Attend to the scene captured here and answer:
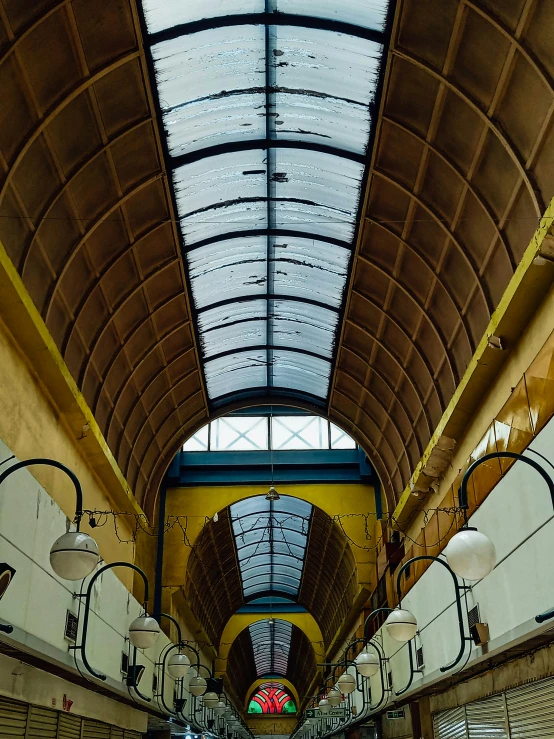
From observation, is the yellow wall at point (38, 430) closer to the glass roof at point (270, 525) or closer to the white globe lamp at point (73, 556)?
the white globe lamp at point (73, 556)

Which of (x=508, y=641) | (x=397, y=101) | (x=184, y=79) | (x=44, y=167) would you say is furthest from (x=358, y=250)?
(x=508, y=641)

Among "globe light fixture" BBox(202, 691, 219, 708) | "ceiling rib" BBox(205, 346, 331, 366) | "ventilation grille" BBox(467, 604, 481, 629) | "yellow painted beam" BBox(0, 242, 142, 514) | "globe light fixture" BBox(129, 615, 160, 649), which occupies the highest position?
"ceiling rib" BBox(205, 346, 331, 366)

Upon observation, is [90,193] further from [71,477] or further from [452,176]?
[71,477]

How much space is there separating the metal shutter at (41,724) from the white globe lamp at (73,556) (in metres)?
6.53

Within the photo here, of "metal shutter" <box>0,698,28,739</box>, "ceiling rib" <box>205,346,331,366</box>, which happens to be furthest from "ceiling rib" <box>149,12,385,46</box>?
"ceiling rib" <box>205,346,331,366</box>

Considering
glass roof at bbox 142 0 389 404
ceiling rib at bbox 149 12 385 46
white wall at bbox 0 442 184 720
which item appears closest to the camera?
white wall at bbox 0 442 184 720

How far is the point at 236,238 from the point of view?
68.2 ft

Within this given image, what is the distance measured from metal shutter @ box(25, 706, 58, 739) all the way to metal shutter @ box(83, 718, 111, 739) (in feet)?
9.89

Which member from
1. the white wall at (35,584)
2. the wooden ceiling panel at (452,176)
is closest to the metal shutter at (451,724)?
the wooden ceiling panel at (452,176)

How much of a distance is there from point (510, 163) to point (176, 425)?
1881cm

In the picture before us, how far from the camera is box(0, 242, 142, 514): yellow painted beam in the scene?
41.3 ft

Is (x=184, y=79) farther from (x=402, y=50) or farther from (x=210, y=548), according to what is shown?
(x=210, y=548)

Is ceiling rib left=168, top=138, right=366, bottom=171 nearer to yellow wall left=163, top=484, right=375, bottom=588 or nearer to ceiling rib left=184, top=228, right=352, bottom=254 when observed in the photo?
ceiling rib left=184, top=228, right=352, bottom=254

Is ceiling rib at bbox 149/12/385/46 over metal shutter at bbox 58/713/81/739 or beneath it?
over
